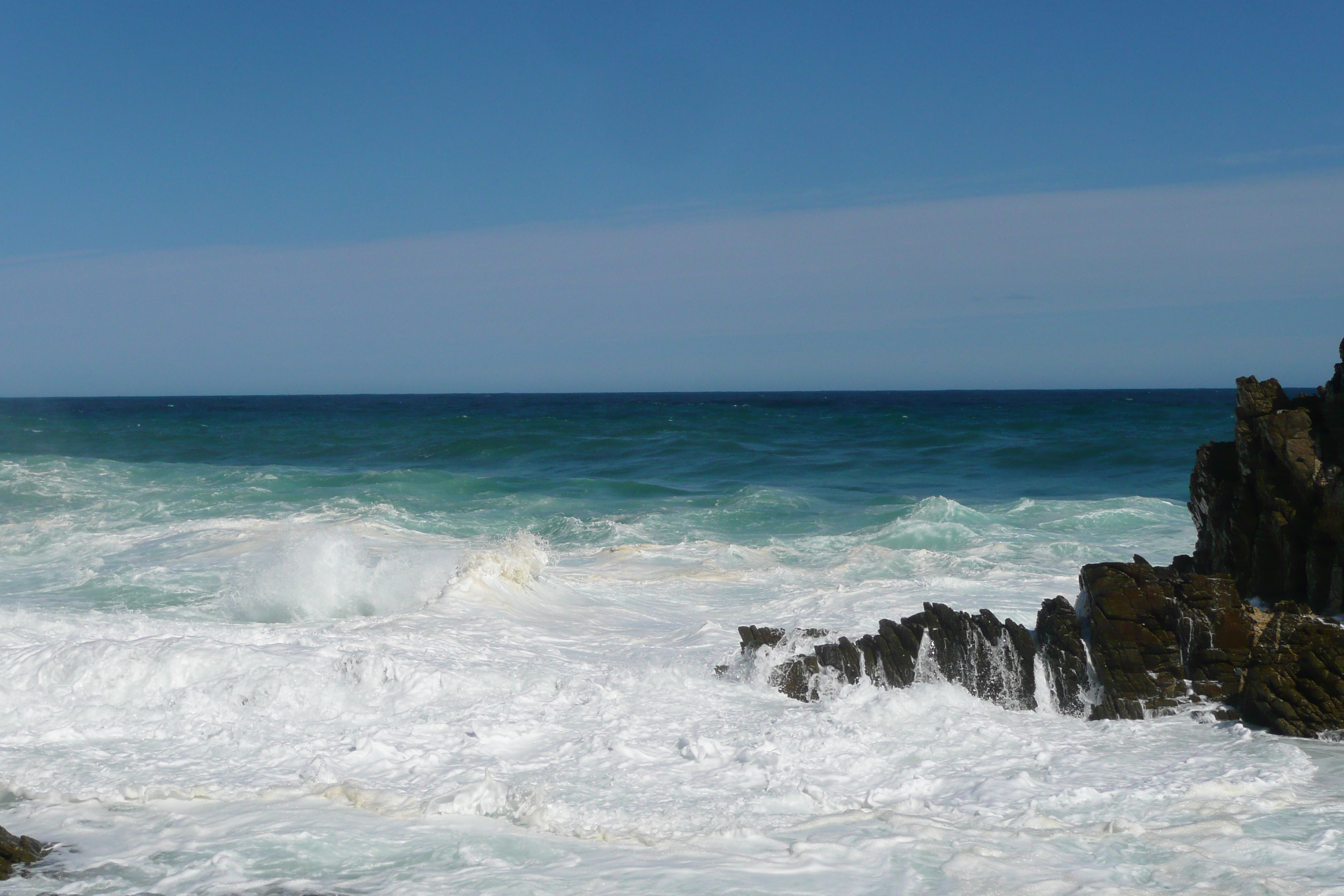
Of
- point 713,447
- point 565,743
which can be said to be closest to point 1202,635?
point 565,743

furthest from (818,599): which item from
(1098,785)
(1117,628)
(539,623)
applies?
(1098,785)

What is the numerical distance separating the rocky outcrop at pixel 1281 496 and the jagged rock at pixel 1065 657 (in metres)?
1.78

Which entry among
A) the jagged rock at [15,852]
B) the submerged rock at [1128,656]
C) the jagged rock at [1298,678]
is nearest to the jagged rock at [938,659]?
the submerged rock at [1128,656]

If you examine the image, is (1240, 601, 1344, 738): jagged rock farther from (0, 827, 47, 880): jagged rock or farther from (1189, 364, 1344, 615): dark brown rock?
(0, 827, 47, 880): jagged rock

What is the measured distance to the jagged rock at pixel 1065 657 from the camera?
6758 mm

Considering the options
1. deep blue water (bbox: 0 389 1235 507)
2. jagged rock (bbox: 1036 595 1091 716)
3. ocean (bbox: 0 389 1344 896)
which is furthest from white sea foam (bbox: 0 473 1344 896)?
deep blue water (bbox: 0 389 1235 507)

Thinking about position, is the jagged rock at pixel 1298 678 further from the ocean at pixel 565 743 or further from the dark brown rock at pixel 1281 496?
the dark brown rock at pixel 1281 496

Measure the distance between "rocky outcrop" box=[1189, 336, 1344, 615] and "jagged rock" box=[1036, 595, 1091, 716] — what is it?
178cm

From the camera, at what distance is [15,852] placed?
174 inches

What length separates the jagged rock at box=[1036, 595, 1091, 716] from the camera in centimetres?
676

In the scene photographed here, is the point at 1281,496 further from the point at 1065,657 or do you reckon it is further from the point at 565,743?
the point at 565,743

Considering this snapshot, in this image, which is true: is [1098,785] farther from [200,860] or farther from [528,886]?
[200,860]

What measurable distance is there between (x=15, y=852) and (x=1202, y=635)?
22.3ft

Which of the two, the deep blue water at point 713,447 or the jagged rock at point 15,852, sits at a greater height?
the deep blue water at point 713,447
